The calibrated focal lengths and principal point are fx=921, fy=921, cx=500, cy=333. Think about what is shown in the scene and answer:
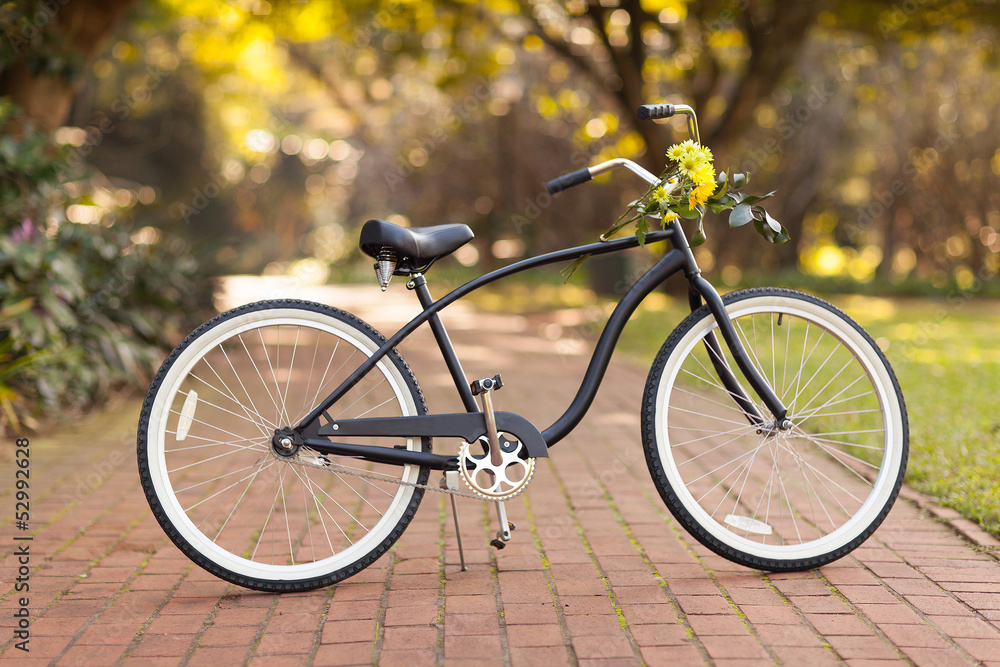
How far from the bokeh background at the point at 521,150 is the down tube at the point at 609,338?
163 cm

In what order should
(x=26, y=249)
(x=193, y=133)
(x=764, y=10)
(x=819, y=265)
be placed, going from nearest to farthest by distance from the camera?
(x=26, y=249), (x=764, y=10), (x=193, y=133), (x=819, y=265)

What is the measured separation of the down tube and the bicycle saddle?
0.53 m

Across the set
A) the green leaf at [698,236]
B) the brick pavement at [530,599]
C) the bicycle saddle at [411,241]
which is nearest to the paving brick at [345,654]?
the brick pavement at [530,599]

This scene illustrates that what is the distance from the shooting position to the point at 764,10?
11.9m

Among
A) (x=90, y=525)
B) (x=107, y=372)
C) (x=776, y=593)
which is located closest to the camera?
(x=776, y=593)

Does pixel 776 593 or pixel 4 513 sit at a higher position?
pixel 4 513

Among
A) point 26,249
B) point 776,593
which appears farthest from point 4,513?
point 776,593

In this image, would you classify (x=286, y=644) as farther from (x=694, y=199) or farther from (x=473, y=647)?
(x=694, y=199)

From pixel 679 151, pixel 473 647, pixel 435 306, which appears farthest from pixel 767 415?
pixel 473 647

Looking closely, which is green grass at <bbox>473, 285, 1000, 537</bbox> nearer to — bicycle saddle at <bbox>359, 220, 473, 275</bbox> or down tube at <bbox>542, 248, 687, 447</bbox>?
down tube at <bbox>542, 248, 687, 447</bbox>

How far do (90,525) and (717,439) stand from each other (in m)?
3.14

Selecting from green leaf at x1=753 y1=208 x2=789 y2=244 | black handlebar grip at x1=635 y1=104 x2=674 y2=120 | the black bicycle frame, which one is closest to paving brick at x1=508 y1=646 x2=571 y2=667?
the black bicycle frame

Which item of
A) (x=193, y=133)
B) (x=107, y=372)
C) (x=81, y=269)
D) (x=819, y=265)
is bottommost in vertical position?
(x=819, y=265)

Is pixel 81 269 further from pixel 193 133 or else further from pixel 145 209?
pixel 193 133
